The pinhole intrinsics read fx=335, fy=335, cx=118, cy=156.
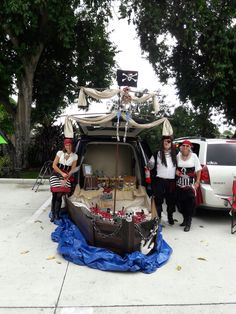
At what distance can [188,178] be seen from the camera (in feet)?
20.3

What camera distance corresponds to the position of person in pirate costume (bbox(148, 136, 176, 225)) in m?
6.26

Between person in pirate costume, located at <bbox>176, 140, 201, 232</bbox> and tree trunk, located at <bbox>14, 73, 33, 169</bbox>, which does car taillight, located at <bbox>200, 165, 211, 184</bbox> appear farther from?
tree trunk, located at <bbox>14, 73, 33, 169</bbox>

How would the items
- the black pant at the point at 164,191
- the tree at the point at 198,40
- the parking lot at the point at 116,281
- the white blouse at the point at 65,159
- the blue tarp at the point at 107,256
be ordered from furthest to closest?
the tree at the point at 198,40 < the white blouse at the point at 65,159 < the black pant at the point at 164,191 < the blue tarp at the point at 107,256 < the parking lot at the point at 116,281

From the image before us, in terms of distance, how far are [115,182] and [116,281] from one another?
2.90 meters

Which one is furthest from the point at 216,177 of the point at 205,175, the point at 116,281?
the point at 116,281

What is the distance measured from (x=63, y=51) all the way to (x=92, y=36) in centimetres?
170

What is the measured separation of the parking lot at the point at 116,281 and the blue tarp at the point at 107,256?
9cm

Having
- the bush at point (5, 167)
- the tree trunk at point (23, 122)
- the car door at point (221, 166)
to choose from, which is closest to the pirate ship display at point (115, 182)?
the car door at point (221, 166)

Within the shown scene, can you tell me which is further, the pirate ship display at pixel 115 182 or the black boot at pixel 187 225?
the black boot at pixel 187 225

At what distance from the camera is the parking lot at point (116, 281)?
344cm

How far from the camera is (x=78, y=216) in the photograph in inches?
216

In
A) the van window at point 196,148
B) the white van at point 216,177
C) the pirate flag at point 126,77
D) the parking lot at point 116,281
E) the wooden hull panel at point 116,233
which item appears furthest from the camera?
the van window at point 196,148

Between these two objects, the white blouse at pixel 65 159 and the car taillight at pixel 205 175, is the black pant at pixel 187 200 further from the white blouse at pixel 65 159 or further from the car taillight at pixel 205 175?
the white blouse at pixel 65 159

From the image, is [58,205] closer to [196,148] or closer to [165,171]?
[165,171]
